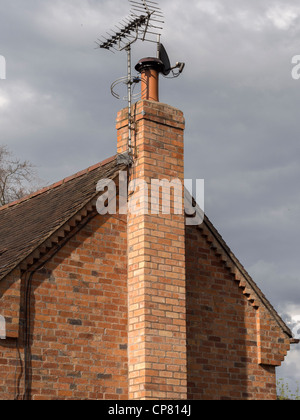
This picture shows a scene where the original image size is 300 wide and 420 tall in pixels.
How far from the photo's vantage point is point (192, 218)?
14.2 meters

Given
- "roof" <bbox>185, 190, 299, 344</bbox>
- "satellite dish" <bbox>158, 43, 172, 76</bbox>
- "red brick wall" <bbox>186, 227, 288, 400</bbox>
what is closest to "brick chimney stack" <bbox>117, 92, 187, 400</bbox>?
"red brick wall" <bbox>186, 227, 288, 400</bbox>

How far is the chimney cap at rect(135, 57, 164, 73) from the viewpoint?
14.1 metres

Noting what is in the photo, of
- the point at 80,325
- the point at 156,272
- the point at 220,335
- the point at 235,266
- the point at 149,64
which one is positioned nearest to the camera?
the point at 80,325

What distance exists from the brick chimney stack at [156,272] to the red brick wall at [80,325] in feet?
0.76

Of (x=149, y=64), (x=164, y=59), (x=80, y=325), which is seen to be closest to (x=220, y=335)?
(x=80, y=325)

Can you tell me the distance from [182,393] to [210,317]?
1.99 m

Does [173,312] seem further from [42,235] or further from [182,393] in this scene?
[42,235]

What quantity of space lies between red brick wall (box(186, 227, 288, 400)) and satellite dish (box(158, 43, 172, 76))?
2.95 m

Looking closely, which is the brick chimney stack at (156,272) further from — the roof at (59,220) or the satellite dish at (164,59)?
the satellite dish at (164,59)

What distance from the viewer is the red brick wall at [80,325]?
11.4 metres

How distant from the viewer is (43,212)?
571 inches

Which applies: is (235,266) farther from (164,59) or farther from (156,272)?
(164,59)

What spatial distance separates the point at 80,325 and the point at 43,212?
315 cm
